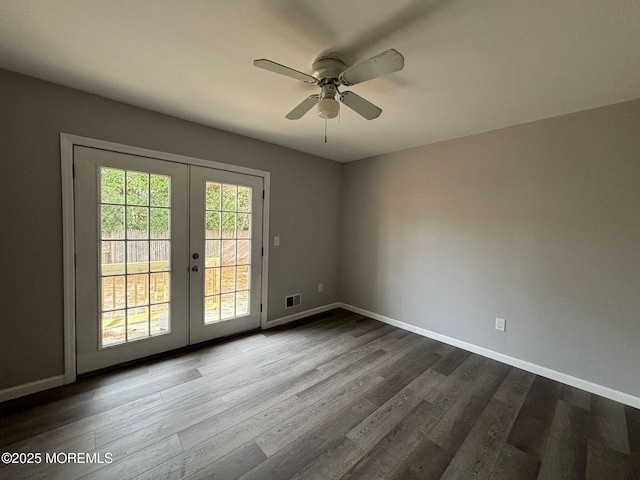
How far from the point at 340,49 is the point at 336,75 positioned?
13cm

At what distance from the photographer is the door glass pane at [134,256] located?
7.47 ft

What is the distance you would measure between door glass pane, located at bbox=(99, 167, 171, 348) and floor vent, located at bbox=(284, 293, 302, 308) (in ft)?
4.79

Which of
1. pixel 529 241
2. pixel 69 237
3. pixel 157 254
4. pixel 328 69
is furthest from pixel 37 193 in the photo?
pixel 529 241

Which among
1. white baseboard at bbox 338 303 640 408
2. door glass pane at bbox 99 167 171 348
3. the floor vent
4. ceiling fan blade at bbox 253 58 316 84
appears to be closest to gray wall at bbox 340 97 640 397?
white baseboard at bbox 338 303 640 408

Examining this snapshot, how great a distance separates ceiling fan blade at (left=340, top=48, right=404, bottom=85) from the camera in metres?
1.24

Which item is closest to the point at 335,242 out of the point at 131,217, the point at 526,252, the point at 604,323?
the point at 526,252

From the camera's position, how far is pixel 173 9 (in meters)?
1.28

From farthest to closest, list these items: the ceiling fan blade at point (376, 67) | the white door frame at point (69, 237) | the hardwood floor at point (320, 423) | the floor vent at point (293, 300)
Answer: the floor vent at point (293, 300) < the white door frame at point (69, 237) < the hardwood floor at point (320, 423) < the ceiling fan blade at point (376, 67)

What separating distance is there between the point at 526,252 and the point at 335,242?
248 cm

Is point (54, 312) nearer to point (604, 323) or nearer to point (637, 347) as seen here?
point (604, 323)

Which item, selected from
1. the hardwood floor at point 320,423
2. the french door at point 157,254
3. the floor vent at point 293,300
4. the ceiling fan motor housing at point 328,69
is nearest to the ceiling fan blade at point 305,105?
the ceiling fan motor housing at point 328,69

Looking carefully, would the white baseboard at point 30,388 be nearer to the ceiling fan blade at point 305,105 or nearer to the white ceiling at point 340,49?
the white ceiling at point 340,49

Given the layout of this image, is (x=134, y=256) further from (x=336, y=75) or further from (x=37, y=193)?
(x=336, y=75)

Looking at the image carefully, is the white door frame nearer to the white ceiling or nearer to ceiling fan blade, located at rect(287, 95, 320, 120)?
the white ceiling
